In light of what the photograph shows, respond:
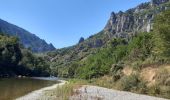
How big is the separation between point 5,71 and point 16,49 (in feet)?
74.1

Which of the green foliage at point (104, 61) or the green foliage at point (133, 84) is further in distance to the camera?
the green foliage at point (104, 61)

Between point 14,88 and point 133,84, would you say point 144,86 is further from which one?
point 14,88

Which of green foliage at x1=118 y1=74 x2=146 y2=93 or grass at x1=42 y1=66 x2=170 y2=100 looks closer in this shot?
grass at x1=42 y1=66 x2=170 y2=100

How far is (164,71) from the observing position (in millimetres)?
48281

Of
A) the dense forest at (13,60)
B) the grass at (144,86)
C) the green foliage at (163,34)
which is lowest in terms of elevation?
the grass at (144,86)

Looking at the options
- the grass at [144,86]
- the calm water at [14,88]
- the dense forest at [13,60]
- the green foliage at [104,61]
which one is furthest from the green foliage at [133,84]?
the dense forest at [13,60]

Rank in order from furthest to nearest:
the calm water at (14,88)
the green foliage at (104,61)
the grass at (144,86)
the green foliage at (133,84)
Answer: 1. the green foliage at (104,61)
2. the green foliage at (133,84)
3. the calm water at (14,88)
4. the grass at (144,86)

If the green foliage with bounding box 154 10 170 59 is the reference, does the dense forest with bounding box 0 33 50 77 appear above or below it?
above

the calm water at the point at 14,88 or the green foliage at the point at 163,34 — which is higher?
the green foliage at the point at 163,34

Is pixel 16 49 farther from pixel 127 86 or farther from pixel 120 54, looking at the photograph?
pixel 127 86

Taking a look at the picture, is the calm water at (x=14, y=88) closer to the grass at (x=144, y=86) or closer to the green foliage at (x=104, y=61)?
the grass at (x=144, y=86)

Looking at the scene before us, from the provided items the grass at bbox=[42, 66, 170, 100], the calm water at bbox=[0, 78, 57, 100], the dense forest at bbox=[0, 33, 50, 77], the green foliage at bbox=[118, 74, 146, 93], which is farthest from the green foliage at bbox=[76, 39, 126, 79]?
the grass at bbox=[42, 66, 170, 100]

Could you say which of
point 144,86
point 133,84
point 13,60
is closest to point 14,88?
point 133,84

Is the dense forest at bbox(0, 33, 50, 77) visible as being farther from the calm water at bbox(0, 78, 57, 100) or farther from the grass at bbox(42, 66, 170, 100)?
the grass at bbox(42, 66, 170, 100)
